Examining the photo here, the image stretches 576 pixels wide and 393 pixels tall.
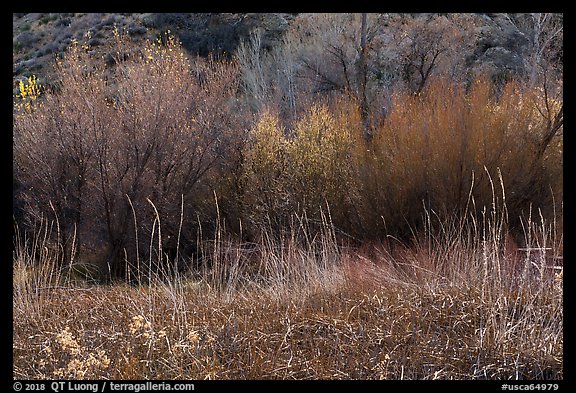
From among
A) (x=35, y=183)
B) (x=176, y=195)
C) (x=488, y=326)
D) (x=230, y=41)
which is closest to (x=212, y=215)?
(x=176, y=195)

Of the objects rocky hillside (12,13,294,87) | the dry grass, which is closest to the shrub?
the dry grass

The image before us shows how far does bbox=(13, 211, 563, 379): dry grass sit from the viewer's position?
461 cm

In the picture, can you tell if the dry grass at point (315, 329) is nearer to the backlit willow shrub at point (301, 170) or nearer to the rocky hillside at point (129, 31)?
the backlit willow shrub at point (301, 170)

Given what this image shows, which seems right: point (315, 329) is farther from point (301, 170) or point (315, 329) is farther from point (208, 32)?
point (208, 32)

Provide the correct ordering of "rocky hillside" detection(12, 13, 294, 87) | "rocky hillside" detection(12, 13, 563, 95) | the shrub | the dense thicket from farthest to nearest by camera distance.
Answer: "rocky hillside" detection(12, 13, 294, 87) → "rocky hillside" detection(12, 13, 563, 95) → the shrub → the dense thicket

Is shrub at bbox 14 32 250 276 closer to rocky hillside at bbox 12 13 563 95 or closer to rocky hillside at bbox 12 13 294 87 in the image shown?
rocky hillside at bbox 12 13 563 95

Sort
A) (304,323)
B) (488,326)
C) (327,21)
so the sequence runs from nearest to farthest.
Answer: (488,326)
(304,323)
(327,21)

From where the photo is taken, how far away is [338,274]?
724 cm

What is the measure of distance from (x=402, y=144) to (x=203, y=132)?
4803mm

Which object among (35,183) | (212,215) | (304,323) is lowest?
(212,215)

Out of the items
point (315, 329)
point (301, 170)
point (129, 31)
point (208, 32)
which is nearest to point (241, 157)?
point (301, 170)

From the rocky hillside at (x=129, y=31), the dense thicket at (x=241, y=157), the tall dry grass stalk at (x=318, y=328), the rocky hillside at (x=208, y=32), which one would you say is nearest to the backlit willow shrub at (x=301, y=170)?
the dense thicket at (x=241, y=157)

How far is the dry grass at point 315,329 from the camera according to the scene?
461 cm

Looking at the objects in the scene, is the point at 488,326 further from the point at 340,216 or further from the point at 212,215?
the point at 212,215
